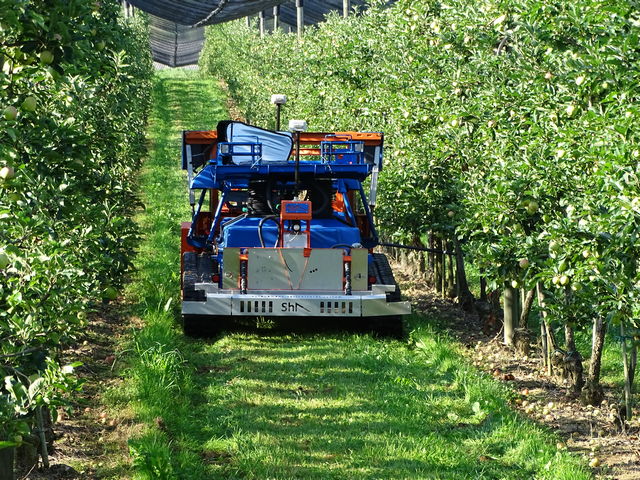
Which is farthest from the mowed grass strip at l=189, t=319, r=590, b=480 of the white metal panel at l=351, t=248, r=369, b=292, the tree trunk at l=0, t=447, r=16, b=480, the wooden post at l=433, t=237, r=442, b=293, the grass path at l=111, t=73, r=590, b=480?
the wooden post at l=433, t=237, r=442, b=293

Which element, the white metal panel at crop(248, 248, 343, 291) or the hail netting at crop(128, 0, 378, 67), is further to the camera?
the hail netting at crop(128, 0, 378, 67)

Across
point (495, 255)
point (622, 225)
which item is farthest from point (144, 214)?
point (622, 225)

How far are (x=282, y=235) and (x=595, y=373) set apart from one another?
4.07 m

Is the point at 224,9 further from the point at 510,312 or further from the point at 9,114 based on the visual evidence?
the point at 9,114

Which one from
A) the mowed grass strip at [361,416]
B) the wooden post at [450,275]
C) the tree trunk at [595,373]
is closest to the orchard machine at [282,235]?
the mowed grass strip at [361,416]

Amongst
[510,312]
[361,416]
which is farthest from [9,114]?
[510,312]

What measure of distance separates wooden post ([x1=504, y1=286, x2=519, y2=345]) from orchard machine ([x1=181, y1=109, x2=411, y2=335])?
1336 millimetres

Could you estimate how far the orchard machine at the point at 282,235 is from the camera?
440 inches

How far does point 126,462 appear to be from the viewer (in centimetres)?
734

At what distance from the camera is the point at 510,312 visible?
1183 centimetres

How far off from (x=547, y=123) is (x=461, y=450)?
2.98 meters

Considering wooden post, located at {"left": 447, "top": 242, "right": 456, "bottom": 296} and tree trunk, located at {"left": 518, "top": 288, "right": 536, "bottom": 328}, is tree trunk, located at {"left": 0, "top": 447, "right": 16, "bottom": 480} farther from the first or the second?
wooden post, located at {"left": 447, "top": 242, "right": 456, "bottom": 296}

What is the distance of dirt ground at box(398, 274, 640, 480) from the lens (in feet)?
26.3

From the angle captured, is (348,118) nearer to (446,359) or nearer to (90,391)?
(446,359)
